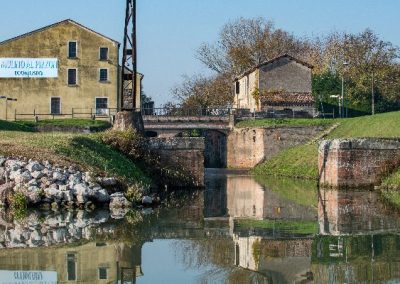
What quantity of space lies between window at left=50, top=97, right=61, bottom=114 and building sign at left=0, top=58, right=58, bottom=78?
1.92m

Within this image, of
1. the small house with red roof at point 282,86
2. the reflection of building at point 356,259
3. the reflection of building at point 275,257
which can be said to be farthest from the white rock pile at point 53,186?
the small house with red roof at point 282,86

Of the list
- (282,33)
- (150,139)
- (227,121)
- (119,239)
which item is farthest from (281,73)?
(119,239)

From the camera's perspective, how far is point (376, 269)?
12.8 meters

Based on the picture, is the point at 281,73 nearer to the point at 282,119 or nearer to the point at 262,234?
the point at 282,119

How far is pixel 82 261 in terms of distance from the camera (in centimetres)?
1352

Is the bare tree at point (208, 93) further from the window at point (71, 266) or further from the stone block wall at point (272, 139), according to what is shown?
the window at point (71, 266)

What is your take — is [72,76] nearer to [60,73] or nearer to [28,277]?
[60,73]

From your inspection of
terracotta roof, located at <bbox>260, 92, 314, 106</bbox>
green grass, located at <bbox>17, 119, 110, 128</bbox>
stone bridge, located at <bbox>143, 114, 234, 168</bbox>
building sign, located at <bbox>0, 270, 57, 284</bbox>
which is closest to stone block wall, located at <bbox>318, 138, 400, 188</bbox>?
building sign, located at <bbox>0, 270, 57, 284</bbox>

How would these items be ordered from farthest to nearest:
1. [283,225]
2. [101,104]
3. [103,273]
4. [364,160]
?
[101,104], [364,160], [283,225], [103,273]

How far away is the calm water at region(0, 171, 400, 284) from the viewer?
40.8ft

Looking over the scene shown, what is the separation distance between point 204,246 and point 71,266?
3099 millimetres

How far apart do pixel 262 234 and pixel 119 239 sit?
306 cm

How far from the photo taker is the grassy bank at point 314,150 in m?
44.4

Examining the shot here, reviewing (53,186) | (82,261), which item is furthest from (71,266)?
(53,186)
